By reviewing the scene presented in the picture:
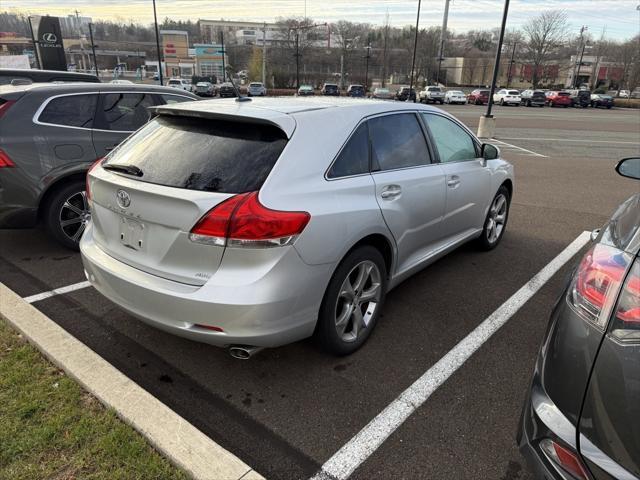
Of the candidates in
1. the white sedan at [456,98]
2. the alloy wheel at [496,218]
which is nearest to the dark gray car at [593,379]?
the alloy wheel at [496,218]

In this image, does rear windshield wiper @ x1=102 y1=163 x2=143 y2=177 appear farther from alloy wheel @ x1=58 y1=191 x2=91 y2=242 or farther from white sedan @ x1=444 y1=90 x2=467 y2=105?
white sedan @ x1=444 y1=90 x2=467 y2=105

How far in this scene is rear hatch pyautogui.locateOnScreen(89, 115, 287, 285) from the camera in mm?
2531

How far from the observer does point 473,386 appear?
2961 millimetres

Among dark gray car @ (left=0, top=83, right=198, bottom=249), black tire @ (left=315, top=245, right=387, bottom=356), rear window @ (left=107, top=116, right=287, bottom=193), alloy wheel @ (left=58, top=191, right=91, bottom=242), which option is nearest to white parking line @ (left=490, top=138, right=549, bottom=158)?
dark gray car @ (left=0, top=83, right=198, bottom=249)

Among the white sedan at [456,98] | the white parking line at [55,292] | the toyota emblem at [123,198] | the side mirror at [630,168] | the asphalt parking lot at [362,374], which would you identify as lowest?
the white sedan at [456,98]

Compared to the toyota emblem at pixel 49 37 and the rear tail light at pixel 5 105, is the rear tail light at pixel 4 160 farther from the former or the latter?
the toyota emblem at pixel 49 37

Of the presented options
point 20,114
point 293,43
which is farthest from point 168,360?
point 293,43

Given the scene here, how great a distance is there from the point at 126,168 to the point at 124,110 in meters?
2.91

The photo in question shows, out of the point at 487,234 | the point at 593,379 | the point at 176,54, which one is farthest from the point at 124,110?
the point at 176,54

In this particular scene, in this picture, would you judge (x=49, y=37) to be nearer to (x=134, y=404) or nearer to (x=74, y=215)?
(x=74, y=215)

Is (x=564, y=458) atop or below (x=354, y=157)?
below

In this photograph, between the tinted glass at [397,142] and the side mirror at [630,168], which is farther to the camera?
the tinted glass at [397,142]

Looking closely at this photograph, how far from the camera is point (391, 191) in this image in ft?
10.9

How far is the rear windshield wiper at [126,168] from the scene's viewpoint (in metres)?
2.86
